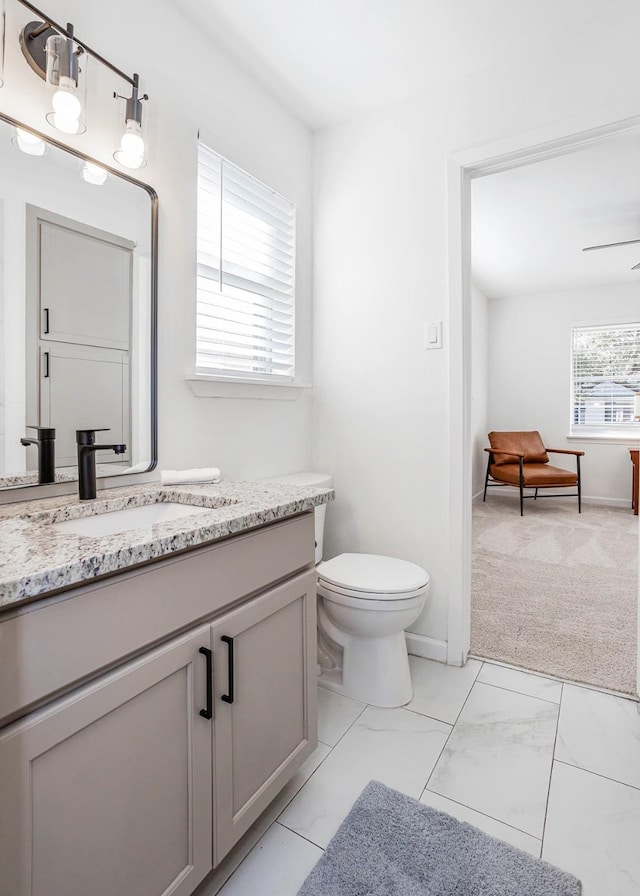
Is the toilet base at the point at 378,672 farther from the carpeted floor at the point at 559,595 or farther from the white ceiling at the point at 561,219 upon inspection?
the white ceiling at the point at 561,219

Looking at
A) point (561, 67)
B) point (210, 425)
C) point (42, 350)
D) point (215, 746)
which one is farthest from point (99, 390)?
point (561, 67)

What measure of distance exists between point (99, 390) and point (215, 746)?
3.25 feet

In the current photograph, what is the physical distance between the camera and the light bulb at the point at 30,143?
120cm

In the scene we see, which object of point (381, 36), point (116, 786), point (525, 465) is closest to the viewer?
point (116, 786)

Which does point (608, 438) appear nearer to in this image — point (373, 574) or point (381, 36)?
point (373, 574)

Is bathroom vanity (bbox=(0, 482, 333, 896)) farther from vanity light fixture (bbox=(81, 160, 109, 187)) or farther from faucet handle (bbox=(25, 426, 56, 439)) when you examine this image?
vanity light fixture (bbox=(81, 160, 109, 187))

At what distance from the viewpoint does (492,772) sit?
1.43 meters

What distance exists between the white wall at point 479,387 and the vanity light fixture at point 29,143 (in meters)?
4.81

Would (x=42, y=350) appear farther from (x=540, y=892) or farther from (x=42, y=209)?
(x=540, y=892)

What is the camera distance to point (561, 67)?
5.77 ft

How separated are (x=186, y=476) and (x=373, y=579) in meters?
0.78

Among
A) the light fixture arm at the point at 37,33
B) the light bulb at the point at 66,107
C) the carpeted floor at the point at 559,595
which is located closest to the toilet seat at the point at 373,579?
the carpeted floor at the point at 559,595

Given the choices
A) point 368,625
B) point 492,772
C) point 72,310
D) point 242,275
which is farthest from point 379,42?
point 492,772

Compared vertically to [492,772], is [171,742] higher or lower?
higher
